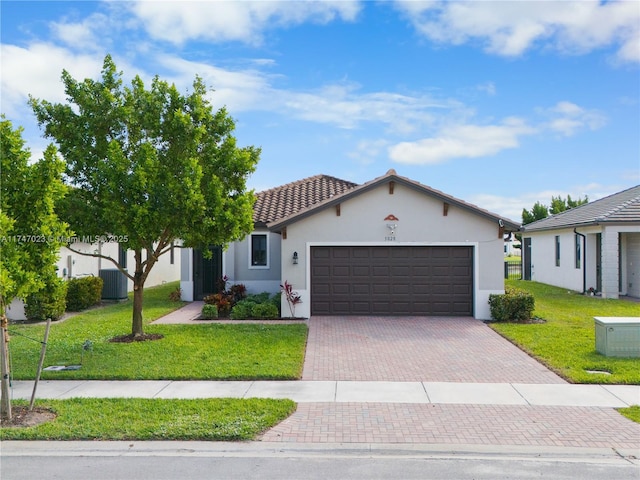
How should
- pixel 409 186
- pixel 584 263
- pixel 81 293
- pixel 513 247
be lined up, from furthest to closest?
pixel 513 247 → pixel 584 263 → pixel 81 293 → pixel 409 186

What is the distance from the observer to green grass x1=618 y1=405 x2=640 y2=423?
7.36 meters

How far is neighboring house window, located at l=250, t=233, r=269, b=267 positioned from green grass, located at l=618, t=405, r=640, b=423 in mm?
14113

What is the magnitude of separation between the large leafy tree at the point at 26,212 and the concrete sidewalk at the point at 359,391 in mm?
1751

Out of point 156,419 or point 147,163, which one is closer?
point 156,419

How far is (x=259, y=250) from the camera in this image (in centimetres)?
2023

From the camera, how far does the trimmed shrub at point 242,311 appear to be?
16125mm

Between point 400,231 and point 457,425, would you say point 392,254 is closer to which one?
point 400,231

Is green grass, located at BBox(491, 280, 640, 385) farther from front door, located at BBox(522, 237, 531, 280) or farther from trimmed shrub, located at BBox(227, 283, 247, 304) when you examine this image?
front door, located at BBox(522, 237, 531, 280)

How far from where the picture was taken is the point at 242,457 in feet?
20.0

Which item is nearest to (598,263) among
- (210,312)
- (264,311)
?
(264,311)

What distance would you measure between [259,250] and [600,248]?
549 inches

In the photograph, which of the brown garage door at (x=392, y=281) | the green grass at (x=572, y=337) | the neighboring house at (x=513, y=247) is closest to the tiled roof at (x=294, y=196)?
the brown garage door at (x=392, y=281)

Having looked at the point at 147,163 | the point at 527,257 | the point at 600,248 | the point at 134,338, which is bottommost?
the point at 134,338

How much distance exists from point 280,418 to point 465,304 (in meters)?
10.4
